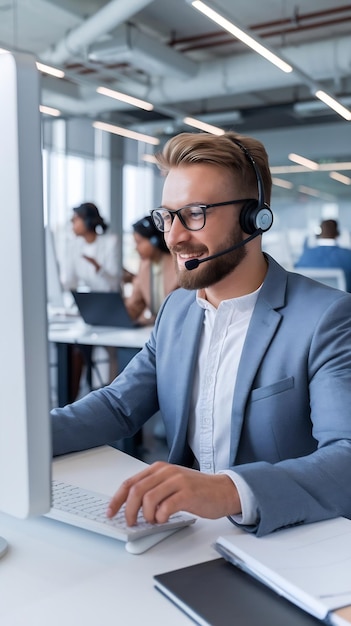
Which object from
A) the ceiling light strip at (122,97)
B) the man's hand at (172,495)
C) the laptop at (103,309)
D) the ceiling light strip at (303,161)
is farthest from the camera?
the ceiling light strip at (303,161)

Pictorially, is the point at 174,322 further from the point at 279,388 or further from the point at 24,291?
the point at 24,291

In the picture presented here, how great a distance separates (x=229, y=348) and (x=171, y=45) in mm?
8153

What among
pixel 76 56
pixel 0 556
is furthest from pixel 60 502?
pixel 76 56

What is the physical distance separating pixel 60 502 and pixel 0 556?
179 millimetres

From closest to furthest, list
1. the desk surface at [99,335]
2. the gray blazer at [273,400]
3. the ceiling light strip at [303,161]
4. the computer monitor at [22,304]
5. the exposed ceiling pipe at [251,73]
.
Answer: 1. the computer monitor at [22,304]
2. the gray blazer at [273,400]
3. the desk surface at [99,335]
4. the exposed ceiling pipe at [251,73]
5. the ceiling light strip at [303,161]

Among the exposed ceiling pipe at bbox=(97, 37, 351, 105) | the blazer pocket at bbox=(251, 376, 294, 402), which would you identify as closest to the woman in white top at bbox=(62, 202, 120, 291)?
the exposed ceiling pipe at bbox=(97, 37, 351, 105)

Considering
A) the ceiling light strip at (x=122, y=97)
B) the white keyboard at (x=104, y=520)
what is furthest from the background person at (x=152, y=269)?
the white keyboard at (x=104, y=520)

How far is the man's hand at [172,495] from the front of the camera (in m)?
0.98

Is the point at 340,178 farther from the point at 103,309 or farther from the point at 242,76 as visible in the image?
the point at 103,309

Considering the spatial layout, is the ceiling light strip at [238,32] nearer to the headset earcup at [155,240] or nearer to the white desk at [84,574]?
the headset earcup at [155,240]

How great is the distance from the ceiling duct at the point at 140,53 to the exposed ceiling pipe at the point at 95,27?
36cm

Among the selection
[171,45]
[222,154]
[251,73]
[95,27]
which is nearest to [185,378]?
[222,154]

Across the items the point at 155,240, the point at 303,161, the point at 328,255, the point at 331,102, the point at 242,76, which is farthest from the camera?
the point at 303,161

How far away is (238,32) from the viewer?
4.76 meters
